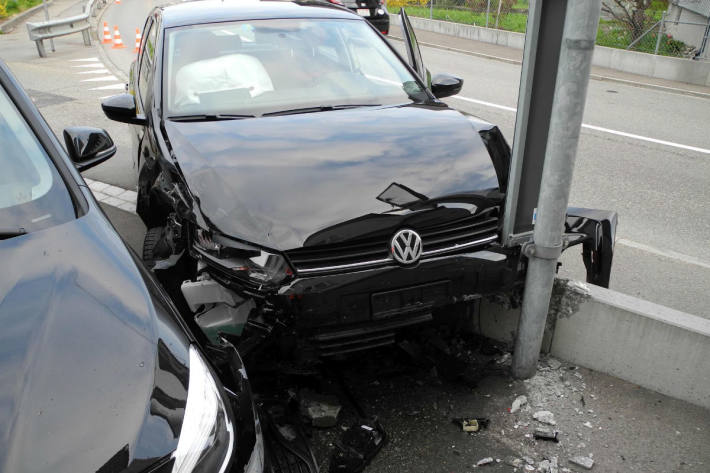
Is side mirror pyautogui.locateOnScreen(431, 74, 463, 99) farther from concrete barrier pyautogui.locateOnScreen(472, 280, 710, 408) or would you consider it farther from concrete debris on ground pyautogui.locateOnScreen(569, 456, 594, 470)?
concrete debris on ground pyautogui.locateOnScreen(569, 456, 594, 470)

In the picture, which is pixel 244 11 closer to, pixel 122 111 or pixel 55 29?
pixel 122 111

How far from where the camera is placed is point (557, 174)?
9.47ft

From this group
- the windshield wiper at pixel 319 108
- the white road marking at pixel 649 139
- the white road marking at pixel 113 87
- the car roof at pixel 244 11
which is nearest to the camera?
the windshield wiper at pixel 319 108

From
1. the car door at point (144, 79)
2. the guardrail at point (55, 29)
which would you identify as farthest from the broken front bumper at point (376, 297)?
the guardrail at point (55, 29)

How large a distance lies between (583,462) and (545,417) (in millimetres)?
313

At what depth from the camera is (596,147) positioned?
7.86 meters

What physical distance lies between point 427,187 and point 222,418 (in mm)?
1531

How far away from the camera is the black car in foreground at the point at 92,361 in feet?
5.15

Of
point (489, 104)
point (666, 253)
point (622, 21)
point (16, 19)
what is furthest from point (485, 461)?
point (16, 19)

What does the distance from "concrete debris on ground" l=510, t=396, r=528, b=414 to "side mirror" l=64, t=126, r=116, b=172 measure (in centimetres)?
238

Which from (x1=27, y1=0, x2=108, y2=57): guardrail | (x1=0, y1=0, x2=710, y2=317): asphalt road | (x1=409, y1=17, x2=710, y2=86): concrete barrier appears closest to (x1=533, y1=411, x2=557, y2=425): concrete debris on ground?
(x1=0, y1=0, x2=710, y2=317): asphalt road

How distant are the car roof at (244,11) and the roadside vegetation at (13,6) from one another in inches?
900

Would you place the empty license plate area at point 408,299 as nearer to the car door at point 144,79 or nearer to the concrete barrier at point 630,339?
the concrete barrier at point 630,339

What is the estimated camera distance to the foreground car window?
232 cm
